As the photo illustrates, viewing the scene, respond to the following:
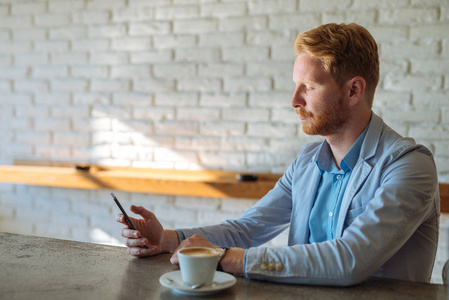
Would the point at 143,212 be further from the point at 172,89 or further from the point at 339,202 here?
the point at 172,89

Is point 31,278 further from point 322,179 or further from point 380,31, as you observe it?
point 380,31

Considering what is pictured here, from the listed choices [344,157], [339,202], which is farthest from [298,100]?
[339,202]

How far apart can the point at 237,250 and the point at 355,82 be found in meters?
0.69

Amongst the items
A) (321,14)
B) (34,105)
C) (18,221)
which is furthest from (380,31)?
(18,221)

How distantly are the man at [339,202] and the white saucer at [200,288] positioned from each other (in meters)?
0.08

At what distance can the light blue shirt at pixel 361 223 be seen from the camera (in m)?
1.21

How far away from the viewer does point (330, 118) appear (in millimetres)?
1635

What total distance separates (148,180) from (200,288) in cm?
169

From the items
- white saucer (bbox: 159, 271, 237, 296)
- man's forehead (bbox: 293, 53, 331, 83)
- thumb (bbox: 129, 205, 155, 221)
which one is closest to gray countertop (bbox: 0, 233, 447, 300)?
white saucer (bbox: 159, 271, 237, 296)

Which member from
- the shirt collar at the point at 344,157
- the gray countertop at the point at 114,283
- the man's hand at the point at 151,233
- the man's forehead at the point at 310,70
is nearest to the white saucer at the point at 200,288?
the gray countertop at the point at 114,283

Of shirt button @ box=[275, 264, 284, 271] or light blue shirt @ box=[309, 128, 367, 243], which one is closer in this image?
shirt button @ box=[275, 264, 284, 271]

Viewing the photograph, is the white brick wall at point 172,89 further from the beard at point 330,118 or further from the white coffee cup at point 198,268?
the white coffee cup at point 198,268

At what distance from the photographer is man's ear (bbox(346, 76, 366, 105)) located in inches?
64.6

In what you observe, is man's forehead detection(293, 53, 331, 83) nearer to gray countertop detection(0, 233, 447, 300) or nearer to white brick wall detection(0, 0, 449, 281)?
gray countertop detection(0, 233, 447, 300)
